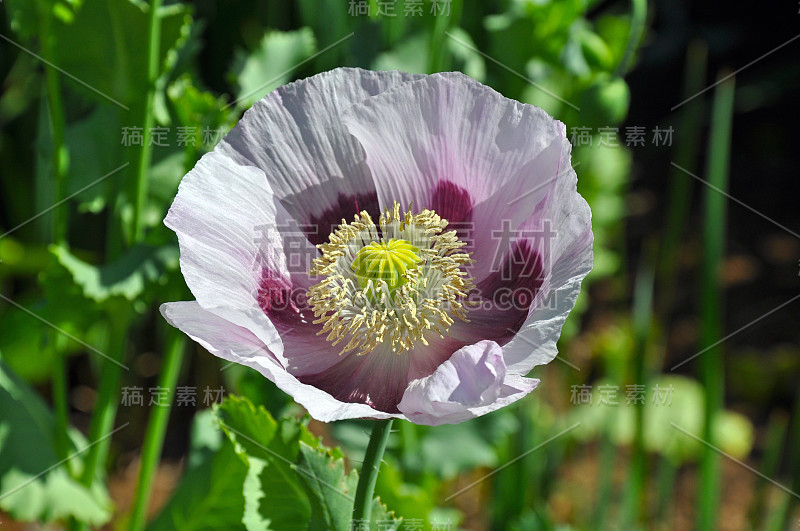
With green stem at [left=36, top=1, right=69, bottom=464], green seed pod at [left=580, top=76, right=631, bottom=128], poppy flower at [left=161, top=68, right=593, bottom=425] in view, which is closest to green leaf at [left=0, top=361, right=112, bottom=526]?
green stem at [left=36, top=1, right=69, bottom=464]

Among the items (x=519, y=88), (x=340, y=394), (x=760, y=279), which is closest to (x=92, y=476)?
(x=340, y=394)

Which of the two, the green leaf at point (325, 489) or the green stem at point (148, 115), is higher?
the green stem at point (148, 115)

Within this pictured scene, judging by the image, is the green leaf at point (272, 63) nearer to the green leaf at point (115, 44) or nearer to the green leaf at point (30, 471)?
the green leaf at point (115, 44)

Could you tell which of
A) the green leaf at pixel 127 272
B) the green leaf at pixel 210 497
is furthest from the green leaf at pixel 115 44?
the green leaf at pixel 210 497

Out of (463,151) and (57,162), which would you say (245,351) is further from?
(57,162)

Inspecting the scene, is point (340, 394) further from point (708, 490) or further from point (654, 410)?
point (654, 410)

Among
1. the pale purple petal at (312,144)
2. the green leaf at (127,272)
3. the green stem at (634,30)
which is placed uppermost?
the green stem at (634,30)

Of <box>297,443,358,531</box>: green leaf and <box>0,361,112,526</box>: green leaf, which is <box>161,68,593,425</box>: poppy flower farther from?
<box>0,361,112,526</box>: green leaf
